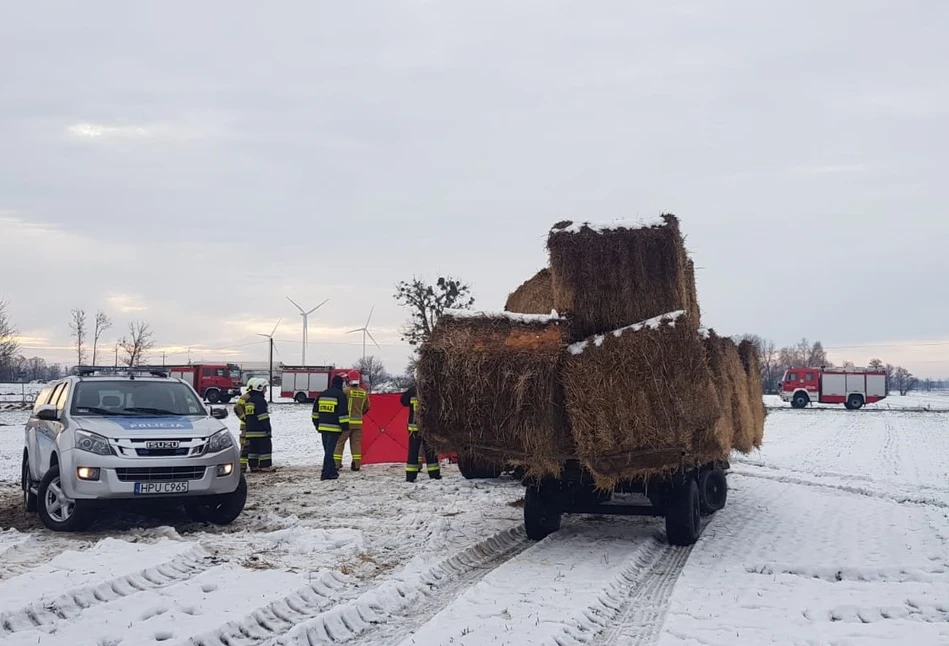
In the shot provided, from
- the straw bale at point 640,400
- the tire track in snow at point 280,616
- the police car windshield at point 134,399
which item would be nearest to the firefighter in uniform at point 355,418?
the police car windshield at point 134,399

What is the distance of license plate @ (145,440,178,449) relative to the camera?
9031mm

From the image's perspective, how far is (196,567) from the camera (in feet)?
23.9

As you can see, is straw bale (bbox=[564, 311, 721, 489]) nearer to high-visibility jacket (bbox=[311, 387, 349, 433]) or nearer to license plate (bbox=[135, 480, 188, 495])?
license plate (bbox=[135, 480, 188, 495])

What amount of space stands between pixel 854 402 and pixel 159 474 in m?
48.8

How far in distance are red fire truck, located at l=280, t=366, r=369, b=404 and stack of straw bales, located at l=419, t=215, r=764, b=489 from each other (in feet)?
161

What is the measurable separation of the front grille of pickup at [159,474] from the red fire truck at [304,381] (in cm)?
4814

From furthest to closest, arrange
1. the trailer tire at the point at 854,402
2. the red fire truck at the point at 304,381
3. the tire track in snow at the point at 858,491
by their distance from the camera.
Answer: the red fire truck at the point at 304,381 < the trailer tire at the point at 854,402 < the tire track in snow at the point at 858,491

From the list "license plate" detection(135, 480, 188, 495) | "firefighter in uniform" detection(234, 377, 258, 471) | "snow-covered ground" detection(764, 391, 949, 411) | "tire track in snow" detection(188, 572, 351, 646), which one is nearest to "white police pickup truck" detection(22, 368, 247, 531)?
"license plate" detection(135, 480, 188, 495)

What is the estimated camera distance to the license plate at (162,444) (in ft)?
29.6

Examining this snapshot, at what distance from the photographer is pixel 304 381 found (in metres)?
57.7

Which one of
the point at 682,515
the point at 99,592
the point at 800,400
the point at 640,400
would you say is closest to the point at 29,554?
the point at 99,592

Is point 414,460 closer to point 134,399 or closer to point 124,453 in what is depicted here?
point 134,399

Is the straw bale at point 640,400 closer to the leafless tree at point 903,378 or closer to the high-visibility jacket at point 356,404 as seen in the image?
the high-visibility jacket at point 356,404

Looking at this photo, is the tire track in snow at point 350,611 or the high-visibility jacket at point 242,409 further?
the high-visibility jacket at point 242,409
